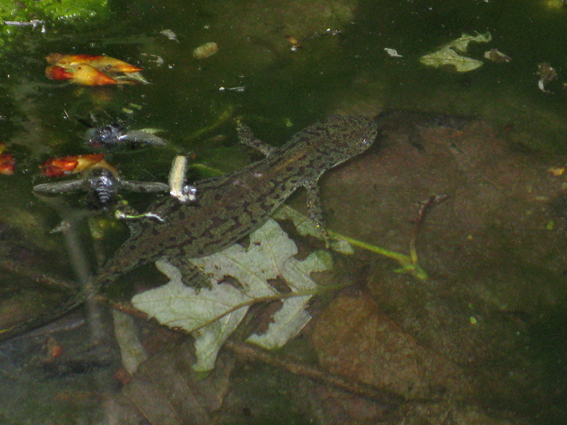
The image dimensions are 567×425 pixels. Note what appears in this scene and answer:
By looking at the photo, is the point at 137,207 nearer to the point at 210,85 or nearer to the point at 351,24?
the point at 210,85

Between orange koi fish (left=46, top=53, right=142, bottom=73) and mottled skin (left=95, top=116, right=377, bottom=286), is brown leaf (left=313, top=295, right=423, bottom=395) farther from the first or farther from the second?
orange koi fish (left=46, top=53, right=142, bottom=73)

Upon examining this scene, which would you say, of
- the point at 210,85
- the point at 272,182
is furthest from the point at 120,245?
the point at 210,85

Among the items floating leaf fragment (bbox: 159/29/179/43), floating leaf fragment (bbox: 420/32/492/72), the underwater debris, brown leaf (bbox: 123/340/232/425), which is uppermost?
floating leaf fragment (bbox: 159/29/179/43)

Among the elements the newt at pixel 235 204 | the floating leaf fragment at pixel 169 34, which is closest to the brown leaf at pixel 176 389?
the newt at pixel 235 204

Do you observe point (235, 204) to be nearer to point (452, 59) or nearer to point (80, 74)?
point (80, 74)

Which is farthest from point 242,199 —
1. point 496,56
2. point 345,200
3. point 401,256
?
point 496,56

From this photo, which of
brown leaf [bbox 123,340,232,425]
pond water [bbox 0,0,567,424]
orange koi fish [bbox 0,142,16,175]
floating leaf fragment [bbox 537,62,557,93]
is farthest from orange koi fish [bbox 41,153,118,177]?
floating leaf fragment [bbox 537,62,557,93]

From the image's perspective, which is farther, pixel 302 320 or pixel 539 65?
pixel 539 65
